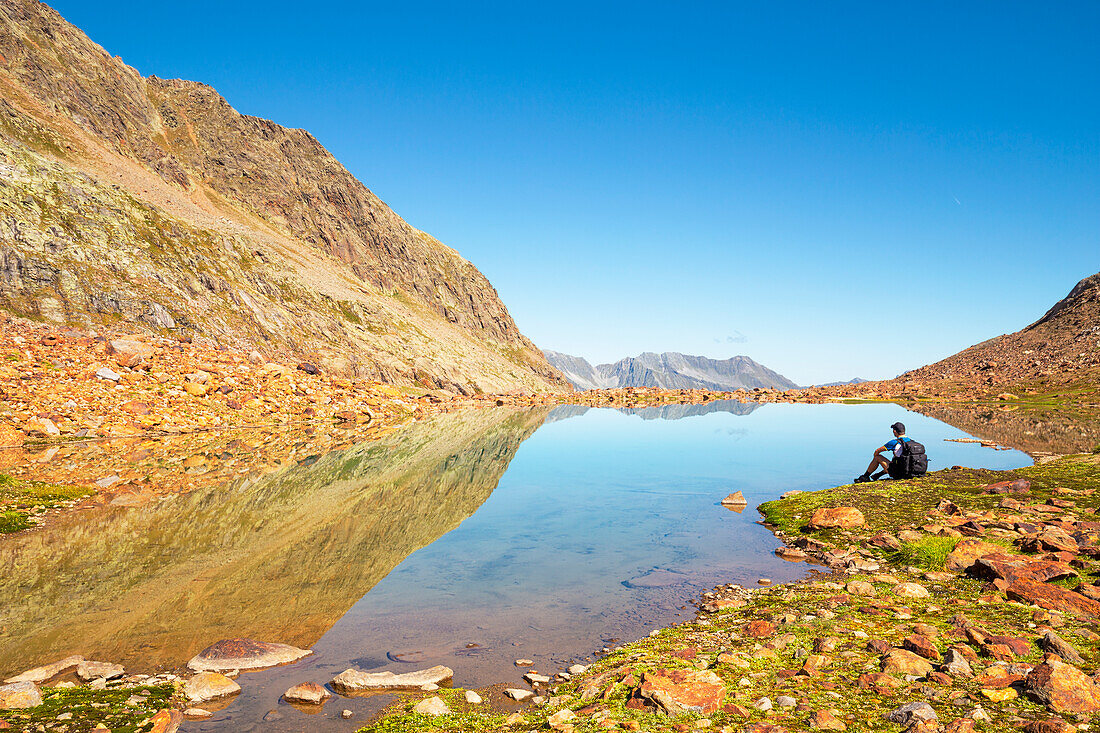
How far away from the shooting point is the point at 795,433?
174ft

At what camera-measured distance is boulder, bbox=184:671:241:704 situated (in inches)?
346

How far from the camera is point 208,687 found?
8961 millimetres

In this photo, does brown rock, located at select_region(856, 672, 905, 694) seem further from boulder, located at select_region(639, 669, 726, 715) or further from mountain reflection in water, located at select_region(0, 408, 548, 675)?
mountain reflection in water, located at select_region(0, 408, 548, 675)

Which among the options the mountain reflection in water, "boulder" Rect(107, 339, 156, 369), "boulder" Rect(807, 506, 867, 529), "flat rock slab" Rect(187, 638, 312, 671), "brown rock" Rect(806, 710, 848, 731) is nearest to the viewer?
"brown rock" Rect(806, 710, 848, 731)

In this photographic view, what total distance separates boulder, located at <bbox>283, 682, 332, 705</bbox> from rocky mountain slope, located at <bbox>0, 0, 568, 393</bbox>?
6260 centimetres

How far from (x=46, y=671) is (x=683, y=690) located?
10462mm

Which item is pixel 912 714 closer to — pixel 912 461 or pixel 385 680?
pixel 385 680

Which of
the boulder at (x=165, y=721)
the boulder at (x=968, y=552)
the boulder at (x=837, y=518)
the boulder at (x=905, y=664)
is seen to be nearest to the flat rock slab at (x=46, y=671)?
the boulder at (x=165, y=721)

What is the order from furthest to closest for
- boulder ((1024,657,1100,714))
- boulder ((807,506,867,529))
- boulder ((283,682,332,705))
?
boulder ((807,506,867,529)), boulder ((283,682,332,705)), boulder ((1024,657,1100,714))

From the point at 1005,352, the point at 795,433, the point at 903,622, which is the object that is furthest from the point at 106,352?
the point at 1005,352

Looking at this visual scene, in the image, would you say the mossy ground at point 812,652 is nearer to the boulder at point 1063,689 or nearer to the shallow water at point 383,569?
the boulder at point 1063,689

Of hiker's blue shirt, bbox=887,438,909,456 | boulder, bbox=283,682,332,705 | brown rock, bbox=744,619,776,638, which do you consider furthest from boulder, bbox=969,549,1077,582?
boulder, bbox=283,682,332,705

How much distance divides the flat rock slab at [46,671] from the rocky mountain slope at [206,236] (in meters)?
59.1

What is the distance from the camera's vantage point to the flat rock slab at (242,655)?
32.2 ft
